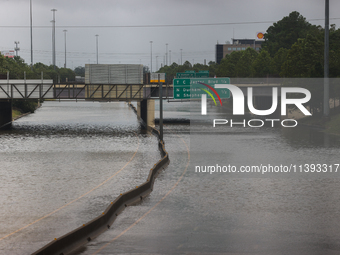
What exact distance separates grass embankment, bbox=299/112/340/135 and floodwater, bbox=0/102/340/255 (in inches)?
605

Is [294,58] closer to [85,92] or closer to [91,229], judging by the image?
[85,92]

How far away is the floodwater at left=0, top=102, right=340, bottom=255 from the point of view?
650 inches

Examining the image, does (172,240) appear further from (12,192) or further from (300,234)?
(12,192)

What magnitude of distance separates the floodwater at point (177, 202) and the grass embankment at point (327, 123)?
15.4 m

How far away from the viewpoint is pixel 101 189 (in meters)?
27.4

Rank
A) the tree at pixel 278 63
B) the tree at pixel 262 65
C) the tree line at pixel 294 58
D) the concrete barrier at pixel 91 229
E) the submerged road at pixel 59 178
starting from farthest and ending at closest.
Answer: the tree at pixel 262 65 → the tree at pixel 278 63 → the tree line at pixel 294 58 → the submerged road at pixel 59 178 → the concrete barrier at pixel 91 229

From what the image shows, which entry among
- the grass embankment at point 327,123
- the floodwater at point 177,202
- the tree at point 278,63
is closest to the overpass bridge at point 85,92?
the grass embankment at point 327,123

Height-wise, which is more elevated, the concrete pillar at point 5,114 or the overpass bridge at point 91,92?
the overpass bridge at point 91,92

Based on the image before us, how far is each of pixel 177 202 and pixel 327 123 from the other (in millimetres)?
49915

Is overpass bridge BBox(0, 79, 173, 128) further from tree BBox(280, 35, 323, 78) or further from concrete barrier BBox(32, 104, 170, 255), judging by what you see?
concrete barrier BBox(32, 104, 170, 255)

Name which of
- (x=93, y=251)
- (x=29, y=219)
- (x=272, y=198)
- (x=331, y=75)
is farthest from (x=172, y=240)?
(x=331, y=75)

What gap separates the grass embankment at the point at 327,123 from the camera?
63447 mm

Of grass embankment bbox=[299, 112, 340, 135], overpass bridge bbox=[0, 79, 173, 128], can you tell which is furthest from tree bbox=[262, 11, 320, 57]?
overpass bridge bbox=[0, 79, 173, 128]

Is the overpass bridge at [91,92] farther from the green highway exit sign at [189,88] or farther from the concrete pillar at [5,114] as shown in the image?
the green highway exit sign at [189,88]
